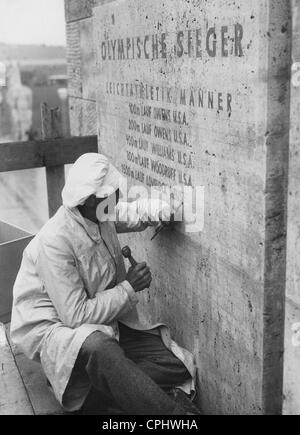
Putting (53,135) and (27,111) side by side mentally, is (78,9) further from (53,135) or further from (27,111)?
(27,111)

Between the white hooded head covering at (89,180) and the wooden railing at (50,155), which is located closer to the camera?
the white hooded head covering at (89,180)

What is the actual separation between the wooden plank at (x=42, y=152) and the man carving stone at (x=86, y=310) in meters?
1.34

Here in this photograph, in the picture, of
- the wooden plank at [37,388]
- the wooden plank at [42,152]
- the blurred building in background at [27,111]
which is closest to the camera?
the wooden plank at [37,388]

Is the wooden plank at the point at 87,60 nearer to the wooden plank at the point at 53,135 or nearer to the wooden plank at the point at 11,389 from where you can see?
the wooden plank at the point at 53,135

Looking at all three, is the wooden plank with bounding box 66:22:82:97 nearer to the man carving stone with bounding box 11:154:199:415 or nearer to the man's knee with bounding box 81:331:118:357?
the man carving stone with bounding box 11:154:199:415

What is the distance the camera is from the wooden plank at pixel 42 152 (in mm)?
4598

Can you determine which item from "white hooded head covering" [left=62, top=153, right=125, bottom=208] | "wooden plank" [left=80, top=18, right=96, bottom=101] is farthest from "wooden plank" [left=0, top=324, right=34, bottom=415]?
"wooden plank" [left=80, top=18, right=96, bottom=101]

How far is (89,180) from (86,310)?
0.66 m

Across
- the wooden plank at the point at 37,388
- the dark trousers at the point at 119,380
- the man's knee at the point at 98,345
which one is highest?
the man's knee at the point at 98,345

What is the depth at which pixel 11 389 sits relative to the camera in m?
3.82

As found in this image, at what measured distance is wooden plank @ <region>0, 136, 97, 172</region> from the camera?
15.1ft

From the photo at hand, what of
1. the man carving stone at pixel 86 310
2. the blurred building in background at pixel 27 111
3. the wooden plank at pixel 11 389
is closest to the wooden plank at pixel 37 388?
the wooden plank at pixel 11 389
